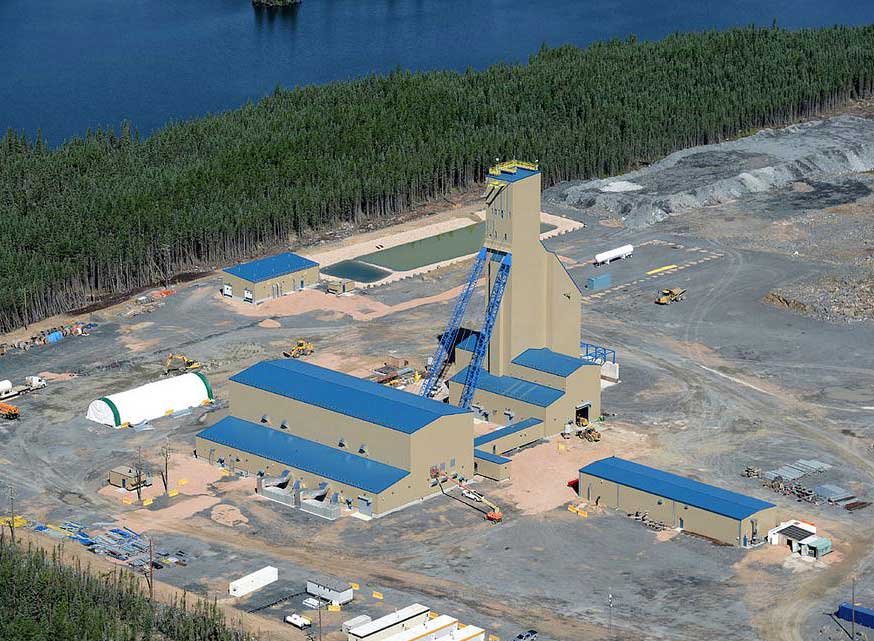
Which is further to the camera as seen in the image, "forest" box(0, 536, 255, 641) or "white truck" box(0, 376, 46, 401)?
"white truck" box(0, 376, 46, 401)

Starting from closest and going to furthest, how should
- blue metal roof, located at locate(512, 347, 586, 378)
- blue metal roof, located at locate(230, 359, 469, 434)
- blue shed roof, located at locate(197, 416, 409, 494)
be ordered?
1. blue shed roof, located at locate(197, 416, 409, 494)
2. blue metal roof, located at locate(230, 359, 469, 434)
3. blue metal roof, located at locate(512, 347, 586, 378)

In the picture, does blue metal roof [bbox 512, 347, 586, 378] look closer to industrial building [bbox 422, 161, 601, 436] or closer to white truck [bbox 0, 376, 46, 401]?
industrial building [bbox 422, 161, 601, 436]

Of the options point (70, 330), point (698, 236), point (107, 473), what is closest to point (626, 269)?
point (698, 236)

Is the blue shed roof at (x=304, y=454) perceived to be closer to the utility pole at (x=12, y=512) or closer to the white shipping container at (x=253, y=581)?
the white shipping container at (x=253, y=581)

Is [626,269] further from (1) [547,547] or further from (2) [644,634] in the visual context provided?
(2) [644,634]

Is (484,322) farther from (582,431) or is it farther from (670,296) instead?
(670,296)

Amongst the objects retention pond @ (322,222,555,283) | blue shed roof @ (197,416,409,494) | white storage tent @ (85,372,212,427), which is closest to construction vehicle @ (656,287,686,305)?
retention pond @ (322,222,555,283)

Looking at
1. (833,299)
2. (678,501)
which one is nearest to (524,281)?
(678,501)
